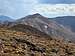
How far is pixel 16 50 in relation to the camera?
54062 mm

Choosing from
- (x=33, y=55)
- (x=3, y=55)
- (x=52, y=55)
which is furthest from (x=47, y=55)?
(x=3, y=55)

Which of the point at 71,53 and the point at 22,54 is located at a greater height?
the point at 22,54

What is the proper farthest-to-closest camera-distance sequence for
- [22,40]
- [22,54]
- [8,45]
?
[22,40], [8,45], [22,54]

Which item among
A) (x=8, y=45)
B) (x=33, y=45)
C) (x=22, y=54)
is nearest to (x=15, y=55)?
(x=22, y=54)

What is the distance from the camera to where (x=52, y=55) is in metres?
60.2

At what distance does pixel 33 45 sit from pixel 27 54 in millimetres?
15937

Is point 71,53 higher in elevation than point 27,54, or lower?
lower

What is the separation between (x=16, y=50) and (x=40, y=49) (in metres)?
13.1

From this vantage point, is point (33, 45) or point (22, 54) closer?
point (22, 54)

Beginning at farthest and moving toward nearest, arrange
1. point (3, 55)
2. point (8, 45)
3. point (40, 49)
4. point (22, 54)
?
point (40, 49) → point (8, 45) → point (22, 54) → point (3, 55)

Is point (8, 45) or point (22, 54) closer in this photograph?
point (22, 54)

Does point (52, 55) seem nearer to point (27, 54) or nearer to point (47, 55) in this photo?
point (47, 55)

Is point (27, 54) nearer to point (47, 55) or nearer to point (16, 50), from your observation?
point (16, 50)

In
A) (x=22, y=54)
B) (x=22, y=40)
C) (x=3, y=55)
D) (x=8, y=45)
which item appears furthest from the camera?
(x=22, y=40)
